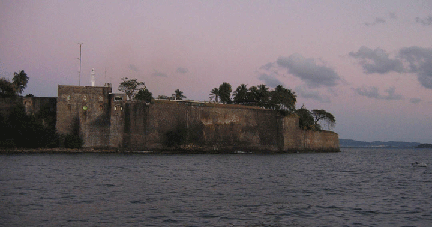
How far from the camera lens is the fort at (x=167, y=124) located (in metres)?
60.9

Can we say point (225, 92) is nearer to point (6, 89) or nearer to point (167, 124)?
point (167, 124)

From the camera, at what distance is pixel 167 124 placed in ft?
217

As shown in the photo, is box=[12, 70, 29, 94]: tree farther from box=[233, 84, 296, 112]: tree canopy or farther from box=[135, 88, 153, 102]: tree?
box=[233, 84, 296, 112]: tree canopy

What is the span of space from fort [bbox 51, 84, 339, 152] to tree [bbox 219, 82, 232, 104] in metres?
24.2

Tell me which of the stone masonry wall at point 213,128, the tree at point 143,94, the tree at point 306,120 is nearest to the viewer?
the stone masonry wall at point 213,128

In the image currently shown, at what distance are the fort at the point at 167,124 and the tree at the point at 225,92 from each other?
24.2m

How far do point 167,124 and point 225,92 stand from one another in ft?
124

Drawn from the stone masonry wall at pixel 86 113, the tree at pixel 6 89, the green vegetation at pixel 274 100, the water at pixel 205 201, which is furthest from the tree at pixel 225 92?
the water at pixel 205 201

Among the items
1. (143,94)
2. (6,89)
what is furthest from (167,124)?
(6,89)

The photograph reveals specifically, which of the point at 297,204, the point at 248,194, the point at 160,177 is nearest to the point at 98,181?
the point at 160,177

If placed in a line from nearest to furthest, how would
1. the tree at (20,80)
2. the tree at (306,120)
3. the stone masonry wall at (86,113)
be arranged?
the stone masonry wall at (86,113), the tree at (20,80), the tree at (306,120)

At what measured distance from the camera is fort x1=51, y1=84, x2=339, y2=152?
200 feet

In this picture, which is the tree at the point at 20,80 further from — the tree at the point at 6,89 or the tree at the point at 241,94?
the tree at the point at 241,94

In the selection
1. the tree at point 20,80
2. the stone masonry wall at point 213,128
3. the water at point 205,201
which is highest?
the tree at point 20,80
